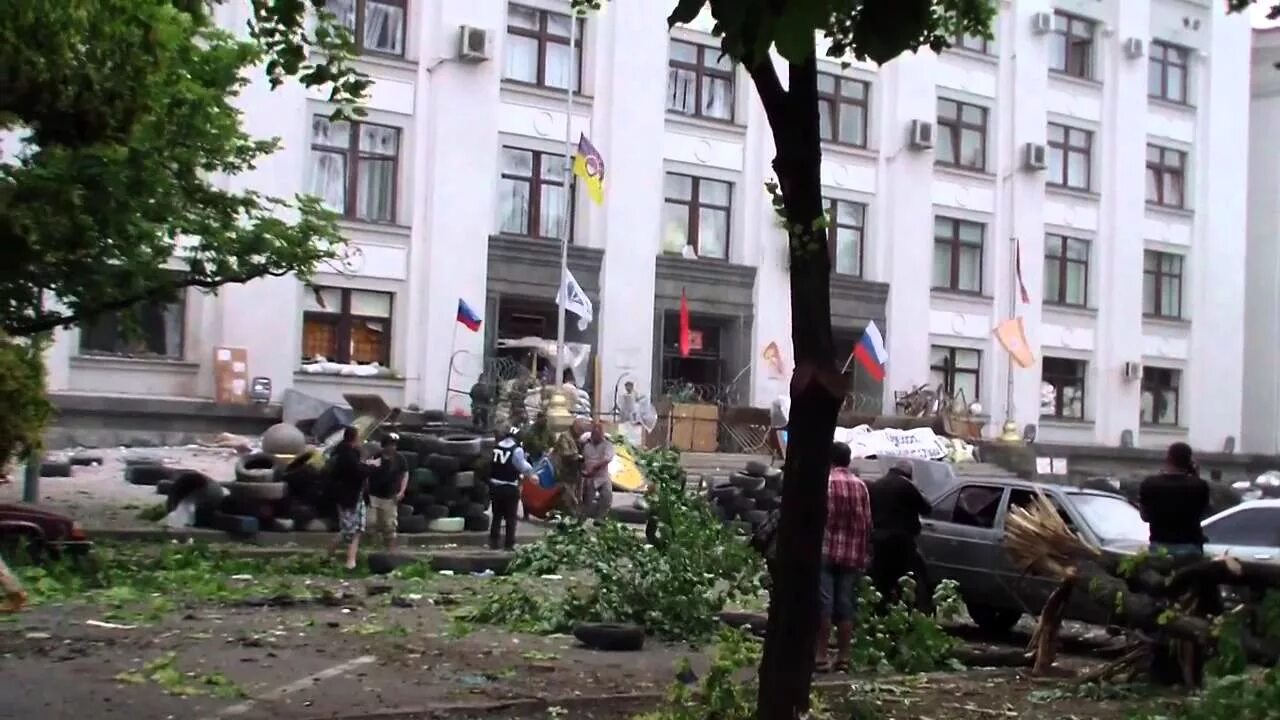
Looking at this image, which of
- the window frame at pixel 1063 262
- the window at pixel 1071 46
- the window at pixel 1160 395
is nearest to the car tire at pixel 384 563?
the window frame at pixel 1063 262

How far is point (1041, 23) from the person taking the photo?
42594mm

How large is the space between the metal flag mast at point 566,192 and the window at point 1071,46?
629 inches

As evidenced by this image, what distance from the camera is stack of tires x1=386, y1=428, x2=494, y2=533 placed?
70.2ft

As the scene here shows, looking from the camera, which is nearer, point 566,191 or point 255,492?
point 255,492

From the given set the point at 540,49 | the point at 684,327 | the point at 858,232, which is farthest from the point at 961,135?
the point at 540,49

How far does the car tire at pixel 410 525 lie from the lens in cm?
2098

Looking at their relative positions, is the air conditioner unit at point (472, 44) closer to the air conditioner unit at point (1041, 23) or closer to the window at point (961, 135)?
the window at point (961, 135)

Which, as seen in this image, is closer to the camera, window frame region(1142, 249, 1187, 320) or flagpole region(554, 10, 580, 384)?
flagpole region(554, 10, 580, 384)

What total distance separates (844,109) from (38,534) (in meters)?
28.5

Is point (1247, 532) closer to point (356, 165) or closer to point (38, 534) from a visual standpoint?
→ point (38, 534)

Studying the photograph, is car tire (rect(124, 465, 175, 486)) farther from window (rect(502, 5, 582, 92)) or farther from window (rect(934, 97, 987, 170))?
window (rect(934, 97, 987, 170))

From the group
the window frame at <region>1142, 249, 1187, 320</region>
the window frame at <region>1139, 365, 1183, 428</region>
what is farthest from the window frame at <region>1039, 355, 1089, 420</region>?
the window frame at <region>1142, 249, 1187, 320</region>

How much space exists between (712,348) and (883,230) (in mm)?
5958

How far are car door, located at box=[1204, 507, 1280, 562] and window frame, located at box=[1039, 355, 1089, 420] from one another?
28.5 m
